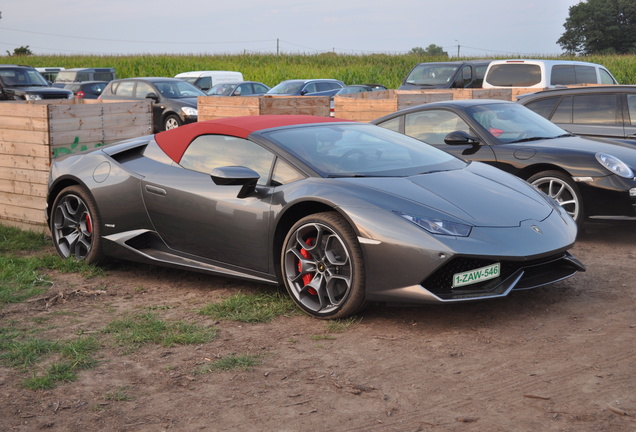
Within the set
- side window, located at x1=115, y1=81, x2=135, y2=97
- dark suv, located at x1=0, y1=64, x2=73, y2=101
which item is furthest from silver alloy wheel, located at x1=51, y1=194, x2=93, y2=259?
dark suv, located at x1=0, y1=64, x2=73, y2=101

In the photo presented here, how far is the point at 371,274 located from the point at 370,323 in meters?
0.37

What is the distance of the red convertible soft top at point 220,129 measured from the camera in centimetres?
618

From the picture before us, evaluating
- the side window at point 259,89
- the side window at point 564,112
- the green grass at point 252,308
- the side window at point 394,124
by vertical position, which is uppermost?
the side window at point 259,89

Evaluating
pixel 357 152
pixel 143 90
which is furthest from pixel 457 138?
pixel 143 90

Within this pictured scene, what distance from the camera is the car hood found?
521 centimetres

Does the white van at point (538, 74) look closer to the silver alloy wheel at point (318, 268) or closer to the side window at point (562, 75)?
the side window at point (562, 75)

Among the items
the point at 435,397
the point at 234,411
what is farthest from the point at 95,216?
the point at 435,397

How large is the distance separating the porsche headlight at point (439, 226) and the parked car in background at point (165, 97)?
52.4ft

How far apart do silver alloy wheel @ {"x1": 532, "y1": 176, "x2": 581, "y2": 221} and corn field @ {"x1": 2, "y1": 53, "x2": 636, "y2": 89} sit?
33.7 meters

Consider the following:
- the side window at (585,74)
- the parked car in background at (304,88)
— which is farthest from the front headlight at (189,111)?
the side window at (585,74)

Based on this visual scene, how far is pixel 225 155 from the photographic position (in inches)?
242

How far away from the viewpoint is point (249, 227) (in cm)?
570

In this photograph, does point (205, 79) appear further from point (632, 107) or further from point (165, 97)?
point (632, 107)

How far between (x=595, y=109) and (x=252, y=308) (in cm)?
635
